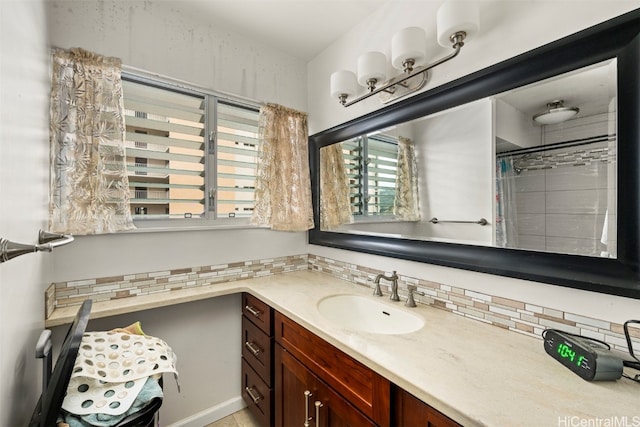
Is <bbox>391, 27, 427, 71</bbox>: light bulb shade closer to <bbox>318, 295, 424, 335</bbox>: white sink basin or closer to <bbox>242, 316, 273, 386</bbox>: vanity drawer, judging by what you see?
<bbox>318, 295, 424, 335</bbox>: white sink basin

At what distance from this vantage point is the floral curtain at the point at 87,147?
4.28ft

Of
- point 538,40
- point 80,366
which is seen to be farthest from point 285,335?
point 538,40

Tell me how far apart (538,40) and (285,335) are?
1.64 m

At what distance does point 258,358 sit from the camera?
165 cm

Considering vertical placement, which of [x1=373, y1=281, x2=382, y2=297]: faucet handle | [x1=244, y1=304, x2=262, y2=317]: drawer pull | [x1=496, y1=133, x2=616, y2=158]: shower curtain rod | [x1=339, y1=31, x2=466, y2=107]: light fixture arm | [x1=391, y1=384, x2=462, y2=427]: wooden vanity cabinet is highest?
[x1=339, y1=31, x2=466, y2=107]: light fixture arm

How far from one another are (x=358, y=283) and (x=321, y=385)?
0.73 metres

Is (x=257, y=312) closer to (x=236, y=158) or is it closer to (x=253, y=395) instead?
(x=253, y=395)

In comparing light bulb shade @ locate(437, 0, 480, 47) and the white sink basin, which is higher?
light bulb shade @ locate(437, 0, 480, 47)

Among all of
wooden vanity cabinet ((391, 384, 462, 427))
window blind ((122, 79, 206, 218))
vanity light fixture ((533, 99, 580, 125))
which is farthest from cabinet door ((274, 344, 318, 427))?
vanity light fixture ((533, 99, 580, 125))

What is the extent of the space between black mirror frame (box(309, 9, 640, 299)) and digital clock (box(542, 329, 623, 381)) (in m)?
0.18

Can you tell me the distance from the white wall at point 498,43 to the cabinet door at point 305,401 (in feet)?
2.30

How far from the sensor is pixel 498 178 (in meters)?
1.12

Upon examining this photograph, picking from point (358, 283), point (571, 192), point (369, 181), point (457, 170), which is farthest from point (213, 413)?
point (571, 192)

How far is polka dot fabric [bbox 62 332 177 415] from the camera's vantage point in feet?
2.71
